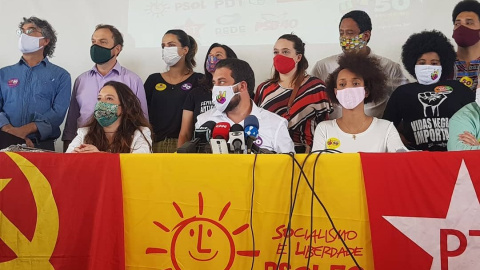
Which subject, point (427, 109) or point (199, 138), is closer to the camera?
point (199, 138)

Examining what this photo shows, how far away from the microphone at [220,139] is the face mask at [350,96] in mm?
1089

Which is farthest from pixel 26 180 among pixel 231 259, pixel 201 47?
pixel 201 47

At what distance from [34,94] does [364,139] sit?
7.70ft

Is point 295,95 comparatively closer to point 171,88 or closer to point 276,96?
point 276,96

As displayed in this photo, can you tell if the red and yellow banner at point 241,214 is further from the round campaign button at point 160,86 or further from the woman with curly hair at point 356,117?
the round campaign button at point 160,86

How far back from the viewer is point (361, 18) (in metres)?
4.07

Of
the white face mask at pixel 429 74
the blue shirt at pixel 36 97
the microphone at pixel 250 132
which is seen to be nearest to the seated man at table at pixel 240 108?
the microphone at pixel 250 132

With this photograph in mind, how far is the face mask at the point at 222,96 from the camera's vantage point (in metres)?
3.32

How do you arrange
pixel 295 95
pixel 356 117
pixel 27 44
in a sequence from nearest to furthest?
pixel 356 117 < pixel 295 95 < pixel 27 44

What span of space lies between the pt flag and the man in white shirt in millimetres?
1696

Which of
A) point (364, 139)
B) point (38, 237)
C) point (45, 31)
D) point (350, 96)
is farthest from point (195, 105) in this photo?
point (38, 237)

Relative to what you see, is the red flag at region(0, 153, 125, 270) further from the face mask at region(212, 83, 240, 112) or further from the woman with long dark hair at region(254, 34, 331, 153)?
the woman with long dark hair at region(254, 34, 331, 153)

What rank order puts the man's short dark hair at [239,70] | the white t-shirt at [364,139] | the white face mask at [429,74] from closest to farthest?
the white t-shirt at [364,139]
the man's short dark hair at [239,70]
the white face mask at [429,74]

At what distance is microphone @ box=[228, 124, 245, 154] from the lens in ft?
7.69
